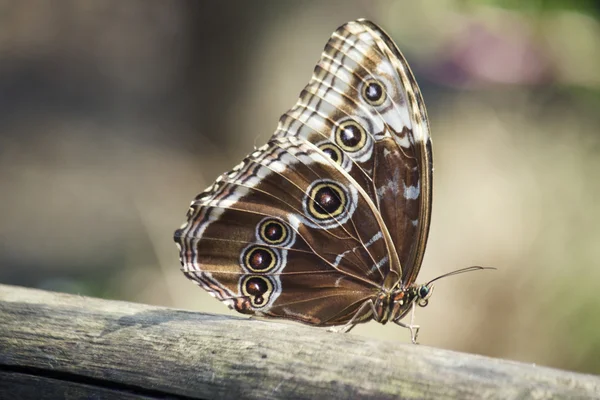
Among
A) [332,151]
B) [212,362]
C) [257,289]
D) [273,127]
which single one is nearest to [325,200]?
[332,151]

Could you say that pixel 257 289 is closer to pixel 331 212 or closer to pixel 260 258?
pixel 260 258

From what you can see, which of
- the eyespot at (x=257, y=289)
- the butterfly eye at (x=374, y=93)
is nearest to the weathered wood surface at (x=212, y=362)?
the eyespot at (x=257, y=289)

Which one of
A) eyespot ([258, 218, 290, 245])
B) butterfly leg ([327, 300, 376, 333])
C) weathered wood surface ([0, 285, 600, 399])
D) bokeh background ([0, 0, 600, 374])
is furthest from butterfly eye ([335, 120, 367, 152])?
bokeh background ([0, 0, 600, 374])

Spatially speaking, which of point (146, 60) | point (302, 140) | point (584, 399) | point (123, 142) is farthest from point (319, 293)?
point (146, 60)

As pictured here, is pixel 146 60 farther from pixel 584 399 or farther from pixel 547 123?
pixel 584 399

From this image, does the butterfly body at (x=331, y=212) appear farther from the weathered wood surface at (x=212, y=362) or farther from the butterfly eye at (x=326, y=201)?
the weathered wood surface at (x=212, y=362)

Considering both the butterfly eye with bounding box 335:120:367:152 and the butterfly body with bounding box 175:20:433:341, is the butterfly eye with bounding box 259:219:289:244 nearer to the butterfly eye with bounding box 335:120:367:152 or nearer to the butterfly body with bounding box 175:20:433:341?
the butterfly body with bounding box 175:20:433:341
